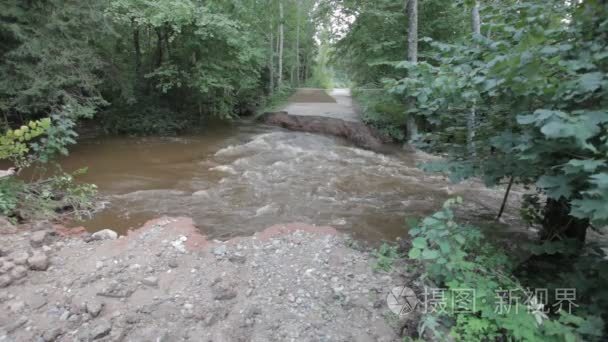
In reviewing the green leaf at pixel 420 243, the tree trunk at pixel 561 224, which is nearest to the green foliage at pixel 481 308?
the green leaf at pixel 420 243

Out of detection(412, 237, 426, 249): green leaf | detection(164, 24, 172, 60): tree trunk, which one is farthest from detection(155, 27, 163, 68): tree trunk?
detection(412, 237, 426, 249): green leaf

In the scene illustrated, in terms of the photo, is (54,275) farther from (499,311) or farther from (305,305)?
(499,311)

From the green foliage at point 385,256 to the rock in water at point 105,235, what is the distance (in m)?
3.25

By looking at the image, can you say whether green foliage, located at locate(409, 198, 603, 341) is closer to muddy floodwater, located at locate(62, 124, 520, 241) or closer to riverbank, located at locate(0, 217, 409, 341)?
riverbank, located at locate(0, 217, 409, 341)

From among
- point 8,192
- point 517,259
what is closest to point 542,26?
point 517,259

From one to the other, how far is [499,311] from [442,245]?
0.56 meters

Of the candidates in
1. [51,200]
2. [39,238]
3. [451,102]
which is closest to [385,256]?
[451,102]

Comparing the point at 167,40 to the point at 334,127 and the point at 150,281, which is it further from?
the point at 150,281

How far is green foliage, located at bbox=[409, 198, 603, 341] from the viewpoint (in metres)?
2.10

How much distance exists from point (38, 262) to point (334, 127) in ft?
34.7

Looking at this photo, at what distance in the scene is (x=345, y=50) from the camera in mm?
13133

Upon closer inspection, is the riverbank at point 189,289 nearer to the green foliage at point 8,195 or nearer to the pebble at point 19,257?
the pebble at point 19,257

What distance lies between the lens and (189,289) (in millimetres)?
3291

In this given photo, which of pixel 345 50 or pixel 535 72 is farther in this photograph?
pixel 345 50
